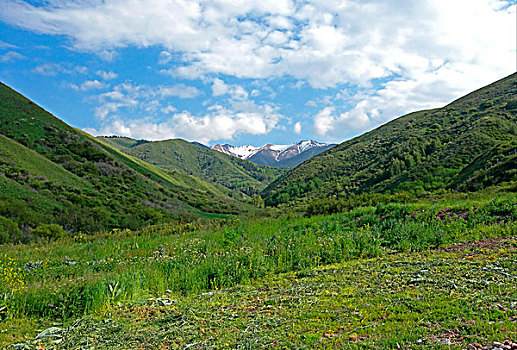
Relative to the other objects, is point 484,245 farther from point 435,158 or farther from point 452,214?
point 435,158

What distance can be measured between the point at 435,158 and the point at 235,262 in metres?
44.5

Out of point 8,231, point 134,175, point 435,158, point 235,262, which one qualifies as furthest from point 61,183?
point 435,158

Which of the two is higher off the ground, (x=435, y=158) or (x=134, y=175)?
(x=134, y=175)

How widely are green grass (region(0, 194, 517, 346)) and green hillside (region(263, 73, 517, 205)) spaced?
12877 mm

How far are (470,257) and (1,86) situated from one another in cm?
8430

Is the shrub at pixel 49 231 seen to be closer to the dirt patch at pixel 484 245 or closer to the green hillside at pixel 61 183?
the green hillside at pixel 61 183

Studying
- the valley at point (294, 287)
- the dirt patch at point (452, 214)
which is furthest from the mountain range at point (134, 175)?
the valley at point (294, 287)

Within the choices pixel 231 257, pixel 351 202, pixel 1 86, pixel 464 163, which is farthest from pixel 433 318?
pixel 1 86

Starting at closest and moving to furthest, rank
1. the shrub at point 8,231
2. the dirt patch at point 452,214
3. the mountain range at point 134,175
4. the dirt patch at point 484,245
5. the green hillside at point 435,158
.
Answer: the dirt patch at point 484,245
the dirt patch at point 452,214
the shrub at point 8,231
the green hillside at point 435,158
the mountain range at point 134,175

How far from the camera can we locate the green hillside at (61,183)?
31.6 metres

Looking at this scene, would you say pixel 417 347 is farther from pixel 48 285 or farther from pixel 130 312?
pixel 48 285

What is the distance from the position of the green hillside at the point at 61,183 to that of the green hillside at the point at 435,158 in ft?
104

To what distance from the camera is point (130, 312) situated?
19.0 ft

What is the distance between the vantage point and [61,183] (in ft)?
131
